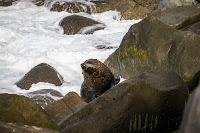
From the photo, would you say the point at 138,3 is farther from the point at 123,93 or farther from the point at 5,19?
the point at 123,93

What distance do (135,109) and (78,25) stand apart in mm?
7582

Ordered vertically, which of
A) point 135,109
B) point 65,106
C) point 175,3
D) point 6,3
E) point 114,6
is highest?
point 135,109

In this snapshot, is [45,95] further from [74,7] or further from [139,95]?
[74,7]

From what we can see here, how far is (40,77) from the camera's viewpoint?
802 centimetres

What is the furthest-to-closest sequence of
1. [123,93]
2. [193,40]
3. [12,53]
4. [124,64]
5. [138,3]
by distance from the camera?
[138,3], [12,53], [124,64], [193,40], [123,93]

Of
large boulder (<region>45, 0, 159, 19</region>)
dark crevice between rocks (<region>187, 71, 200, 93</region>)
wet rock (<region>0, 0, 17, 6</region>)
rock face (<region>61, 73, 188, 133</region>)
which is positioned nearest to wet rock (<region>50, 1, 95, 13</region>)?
large boulder (<region>45, 0, 159, 19</region>)

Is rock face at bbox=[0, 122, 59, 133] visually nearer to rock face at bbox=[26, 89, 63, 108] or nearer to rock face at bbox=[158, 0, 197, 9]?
rock face at bbox=[26, 89, 63, 108]

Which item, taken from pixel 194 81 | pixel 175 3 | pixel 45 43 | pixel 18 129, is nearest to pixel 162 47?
pixel 194 81

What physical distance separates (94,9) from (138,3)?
1.28 meters

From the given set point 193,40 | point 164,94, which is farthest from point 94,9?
point 164,94

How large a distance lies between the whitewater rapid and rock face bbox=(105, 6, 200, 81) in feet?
3.38

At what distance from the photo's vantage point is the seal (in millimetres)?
6387

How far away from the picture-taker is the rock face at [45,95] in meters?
7.08

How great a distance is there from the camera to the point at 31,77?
8086 millimetres
